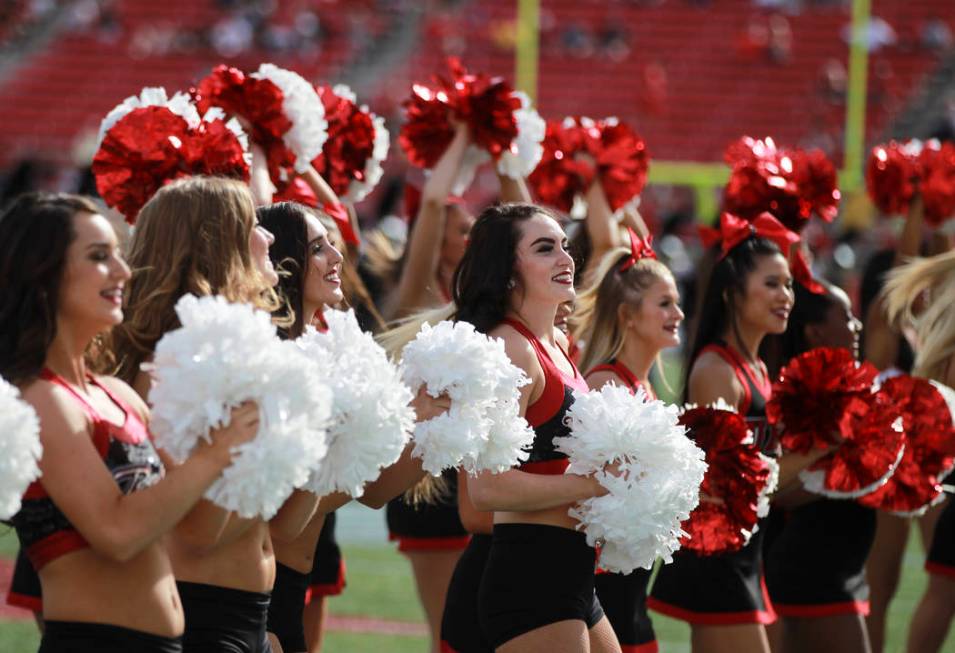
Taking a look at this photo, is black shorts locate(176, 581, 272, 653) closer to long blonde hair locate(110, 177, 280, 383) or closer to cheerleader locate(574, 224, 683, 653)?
long blonde hair locate(110, 177, 280, 383)

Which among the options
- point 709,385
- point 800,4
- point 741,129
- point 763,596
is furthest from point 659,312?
point 800,4

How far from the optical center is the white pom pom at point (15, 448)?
216cm

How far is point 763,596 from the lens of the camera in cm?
411

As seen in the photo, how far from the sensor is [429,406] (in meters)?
2.91

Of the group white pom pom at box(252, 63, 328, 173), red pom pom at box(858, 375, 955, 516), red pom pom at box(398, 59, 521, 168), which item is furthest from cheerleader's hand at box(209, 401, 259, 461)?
red pom pom at box(858, 375, 955, 516)

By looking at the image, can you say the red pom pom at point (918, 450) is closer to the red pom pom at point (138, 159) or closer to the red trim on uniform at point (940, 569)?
the red trim on uniform at point (940, 569)

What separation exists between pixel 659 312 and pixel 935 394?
1.02 m

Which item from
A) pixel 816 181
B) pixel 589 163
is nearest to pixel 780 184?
pixel 816 181

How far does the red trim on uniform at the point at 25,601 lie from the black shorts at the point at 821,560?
6.63ft

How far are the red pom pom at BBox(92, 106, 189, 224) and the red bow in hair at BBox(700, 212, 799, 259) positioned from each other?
5.57 ft

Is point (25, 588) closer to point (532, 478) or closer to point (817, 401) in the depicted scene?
point (532, 478)

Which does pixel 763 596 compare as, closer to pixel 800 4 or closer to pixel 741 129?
pixel 741 129

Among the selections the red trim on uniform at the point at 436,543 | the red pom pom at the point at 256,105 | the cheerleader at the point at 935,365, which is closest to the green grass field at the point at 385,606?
the cheerleader at the point at 935,365

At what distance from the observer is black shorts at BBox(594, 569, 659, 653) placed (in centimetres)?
387
